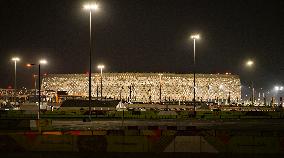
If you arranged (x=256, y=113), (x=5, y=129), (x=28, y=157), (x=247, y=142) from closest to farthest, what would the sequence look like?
1. (x=28, y=157)
2. (x=247, y=142)
3. (x=5, y=129)
4. (x=256, y=113)

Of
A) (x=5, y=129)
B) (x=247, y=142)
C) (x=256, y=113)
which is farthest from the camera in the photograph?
(x=256, y=113)

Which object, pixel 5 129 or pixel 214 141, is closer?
pixel 214 141

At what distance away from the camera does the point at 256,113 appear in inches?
2554

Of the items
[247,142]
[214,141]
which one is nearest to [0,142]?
[214,141]

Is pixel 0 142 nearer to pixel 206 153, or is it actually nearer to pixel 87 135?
pixel 87 135

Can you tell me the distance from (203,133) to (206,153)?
1592 millimetres

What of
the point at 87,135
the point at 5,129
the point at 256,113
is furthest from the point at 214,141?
the point at 256,113

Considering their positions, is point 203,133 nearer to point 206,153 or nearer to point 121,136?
point 206,153

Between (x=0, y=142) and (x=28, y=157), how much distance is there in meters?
3.44

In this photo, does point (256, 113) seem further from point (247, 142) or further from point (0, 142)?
point (0, 142)

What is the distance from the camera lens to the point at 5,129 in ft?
136

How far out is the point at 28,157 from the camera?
2312 cm

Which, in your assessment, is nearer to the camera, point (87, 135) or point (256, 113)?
point (87, 135)

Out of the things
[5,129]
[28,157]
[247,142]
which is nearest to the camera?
[28,157]
